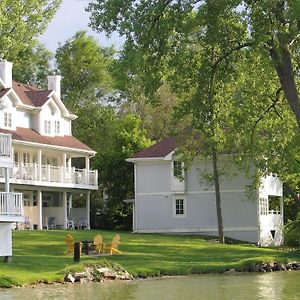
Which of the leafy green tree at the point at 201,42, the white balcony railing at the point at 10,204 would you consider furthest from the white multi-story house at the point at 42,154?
the leafy green tree at the point at 201,42

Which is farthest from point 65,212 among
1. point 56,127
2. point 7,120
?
point 7,120

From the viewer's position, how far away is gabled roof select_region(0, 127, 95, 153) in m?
54.3

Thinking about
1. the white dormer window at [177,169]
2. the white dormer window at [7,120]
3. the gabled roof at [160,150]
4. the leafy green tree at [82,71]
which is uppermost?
the leafy green tree at [82,71]

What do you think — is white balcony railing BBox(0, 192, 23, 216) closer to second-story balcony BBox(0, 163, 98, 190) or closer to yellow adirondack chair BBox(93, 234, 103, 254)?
yellow adirondack chair BBox(93, 234, 103, 254)

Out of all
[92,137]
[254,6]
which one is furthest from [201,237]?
[254,6]

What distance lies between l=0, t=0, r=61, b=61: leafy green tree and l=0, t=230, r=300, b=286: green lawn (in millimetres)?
17026

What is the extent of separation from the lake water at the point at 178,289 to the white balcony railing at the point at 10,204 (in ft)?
16.4

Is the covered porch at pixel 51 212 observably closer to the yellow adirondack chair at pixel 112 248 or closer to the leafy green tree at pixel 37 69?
the yellow adirondack chair at pixel 112 248

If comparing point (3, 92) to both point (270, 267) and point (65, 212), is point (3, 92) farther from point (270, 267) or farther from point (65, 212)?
point (270, 267)

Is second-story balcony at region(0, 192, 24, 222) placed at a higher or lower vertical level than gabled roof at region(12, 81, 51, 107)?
lower

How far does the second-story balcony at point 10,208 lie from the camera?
1290 inches

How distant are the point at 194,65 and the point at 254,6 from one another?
346cm

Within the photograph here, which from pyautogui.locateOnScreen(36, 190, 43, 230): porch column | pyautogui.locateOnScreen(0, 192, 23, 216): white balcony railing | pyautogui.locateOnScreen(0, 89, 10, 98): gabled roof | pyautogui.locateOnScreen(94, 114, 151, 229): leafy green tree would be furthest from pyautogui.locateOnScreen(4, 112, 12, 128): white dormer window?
pyautogui.locateOnScreen(0, 192, 23, 216): white balcony railing

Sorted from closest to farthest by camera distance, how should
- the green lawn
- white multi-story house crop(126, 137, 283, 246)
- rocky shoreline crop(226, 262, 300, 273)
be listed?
the green lawn → rocky shoreline crop(226, 262, 300, 273) → white multi-story house crop(126, 137, 283, 246)
